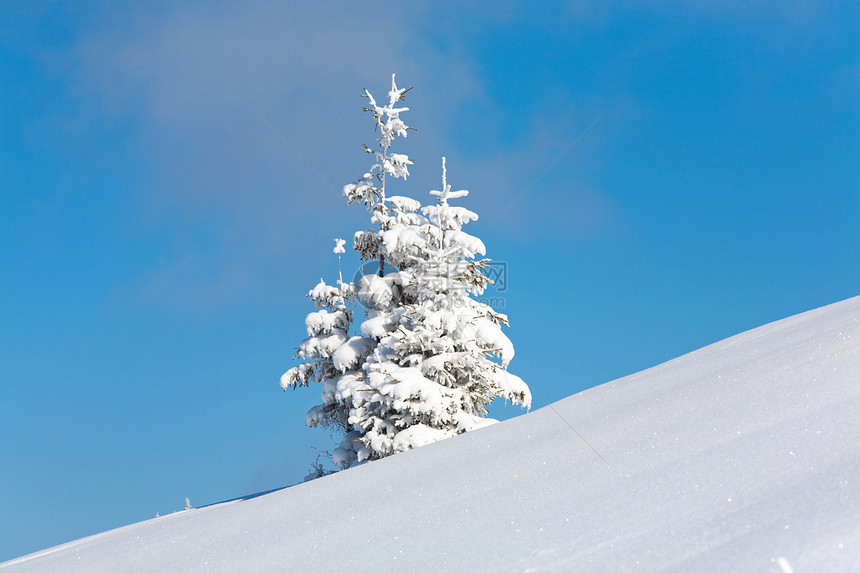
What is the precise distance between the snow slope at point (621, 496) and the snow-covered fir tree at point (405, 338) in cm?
855

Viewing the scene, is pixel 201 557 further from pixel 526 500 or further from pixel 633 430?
pixel 633 430

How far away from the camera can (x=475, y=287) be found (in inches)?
552

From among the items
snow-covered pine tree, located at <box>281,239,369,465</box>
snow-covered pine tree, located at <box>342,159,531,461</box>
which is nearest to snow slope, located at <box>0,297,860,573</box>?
snow-covered pine tree, located at <box>342,159,531,461</box>

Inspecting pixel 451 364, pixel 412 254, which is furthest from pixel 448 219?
pixel 451 364

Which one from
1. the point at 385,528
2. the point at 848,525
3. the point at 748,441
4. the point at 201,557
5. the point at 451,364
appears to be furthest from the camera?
the point at 451,364

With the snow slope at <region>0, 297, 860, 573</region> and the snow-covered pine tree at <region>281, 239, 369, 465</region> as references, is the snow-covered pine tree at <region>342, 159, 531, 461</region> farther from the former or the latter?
the snow slope at <region>0, 297, 860, 573</region>

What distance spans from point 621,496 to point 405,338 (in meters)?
11.0

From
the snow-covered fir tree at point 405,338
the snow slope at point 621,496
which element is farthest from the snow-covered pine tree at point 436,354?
the snow slope at point 621,496

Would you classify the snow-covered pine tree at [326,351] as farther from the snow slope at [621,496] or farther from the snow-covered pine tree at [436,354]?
the snow slope at [621,496]

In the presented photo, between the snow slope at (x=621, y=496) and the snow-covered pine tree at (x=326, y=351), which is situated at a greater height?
the snow-covered pine tree at (x=326, y=351)

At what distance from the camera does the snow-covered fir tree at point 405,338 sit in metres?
12.8

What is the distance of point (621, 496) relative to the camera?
228cm

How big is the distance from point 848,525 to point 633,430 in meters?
1.55

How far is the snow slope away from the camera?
176 centimetres
